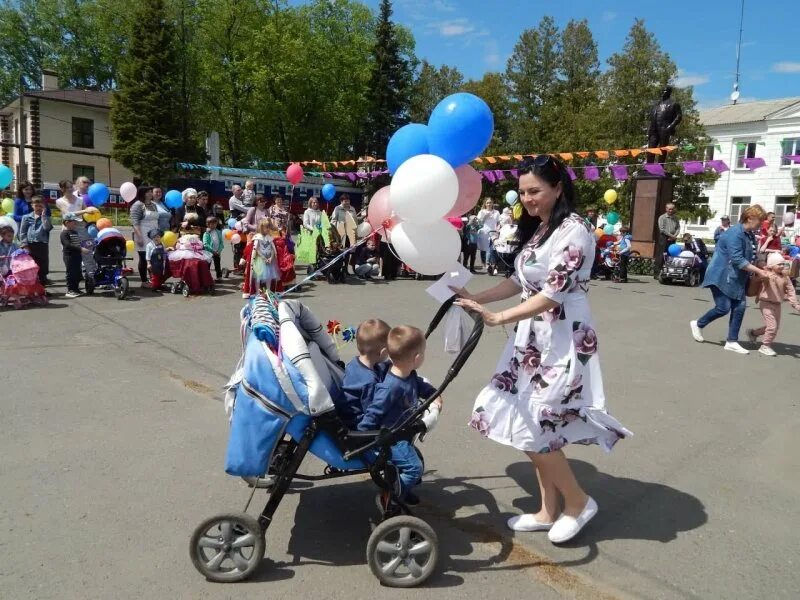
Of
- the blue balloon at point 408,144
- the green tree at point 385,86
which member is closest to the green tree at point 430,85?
the green tree at point 385,86

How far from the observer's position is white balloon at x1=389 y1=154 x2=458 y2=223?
124 inches

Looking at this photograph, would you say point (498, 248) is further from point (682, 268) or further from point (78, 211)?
point (78, 211)

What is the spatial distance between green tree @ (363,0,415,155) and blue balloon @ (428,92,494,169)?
40928 millimetres

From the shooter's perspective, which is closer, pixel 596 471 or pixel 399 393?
pixel 399 393

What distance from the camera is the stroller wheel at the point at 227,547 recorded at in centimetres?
282

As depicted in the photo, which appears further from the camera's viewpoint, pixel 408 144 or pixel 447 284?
pixel 408 144

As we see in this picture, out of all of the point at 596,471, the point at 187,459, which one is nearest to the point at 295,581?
the point at 187,459

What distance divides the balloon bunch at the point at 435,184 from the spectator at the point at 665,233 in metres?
13.8

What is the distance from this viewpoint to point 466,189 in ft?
12.1

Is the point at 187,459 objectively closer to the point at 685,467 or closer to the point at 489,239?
the point at 685,467

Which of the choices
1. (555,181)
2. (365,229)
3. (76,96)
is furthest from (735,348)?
(76,96)

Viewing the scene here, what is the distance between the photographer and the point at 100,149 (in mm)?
42125

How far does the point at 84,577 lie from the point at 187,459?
133 cm

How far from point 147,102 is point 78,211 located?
27506 millimetres
